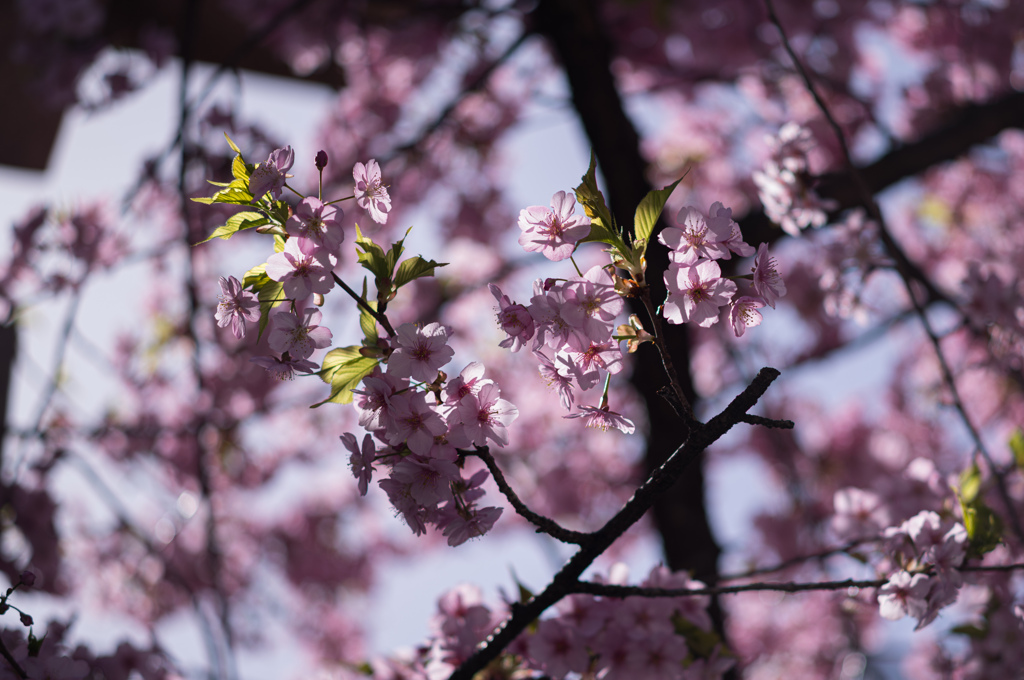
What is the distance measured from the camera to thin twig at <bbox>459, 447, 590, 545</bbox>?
844 millimetres

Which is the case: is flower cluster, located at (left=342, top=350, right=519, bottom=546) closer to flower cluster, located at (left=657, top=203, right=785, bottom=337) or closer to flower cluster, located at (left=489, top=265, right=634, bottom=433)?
flower cluster, located at (left=489, top=265, right=634, bottom=433)

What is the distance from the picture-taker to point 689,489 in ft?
6.75

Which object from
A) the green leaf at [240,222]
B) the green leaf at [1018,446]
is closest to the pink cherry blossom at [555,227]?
the green leaf at [240,222]

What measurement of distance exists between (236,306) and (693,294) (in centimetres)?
58

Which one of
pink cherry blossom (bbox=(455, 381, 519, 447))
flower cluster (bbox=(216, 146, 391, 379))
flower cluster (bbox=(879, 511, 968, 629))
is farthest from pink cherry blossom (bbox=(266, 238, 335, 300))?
flower cluster (bbox=(879, 511, 968, 629))

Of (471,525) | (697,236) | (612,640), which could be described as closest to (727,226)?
(697,236)

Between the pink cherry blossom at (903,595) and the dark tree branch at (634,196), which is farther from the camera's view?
the dark tree branch at (634,196)

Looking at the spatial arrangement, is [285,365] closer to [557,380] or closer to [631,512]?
[557,380]

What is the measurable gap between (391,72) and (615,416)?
4.41 metres

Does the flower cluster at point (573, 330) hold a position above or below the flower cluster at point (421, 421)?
above

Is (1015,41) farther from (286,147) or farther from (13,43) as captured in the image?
(13,43)

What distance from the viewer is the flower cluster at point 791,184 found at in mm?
1522

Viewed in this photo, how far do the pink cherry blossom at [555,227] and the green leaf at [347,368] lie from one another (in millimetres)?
253

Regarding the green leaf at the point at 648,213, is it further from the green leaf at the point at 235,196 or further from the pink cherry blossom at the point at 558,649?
the pink cherry blossom at the point at 558,649
